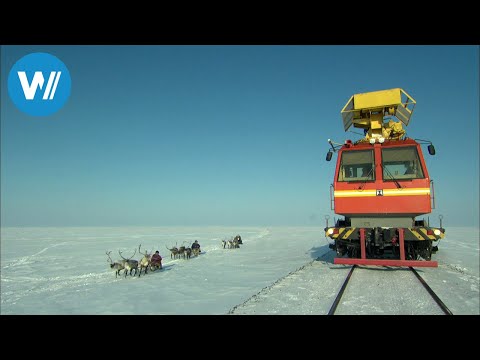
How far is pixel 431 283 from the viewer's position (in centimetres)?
673

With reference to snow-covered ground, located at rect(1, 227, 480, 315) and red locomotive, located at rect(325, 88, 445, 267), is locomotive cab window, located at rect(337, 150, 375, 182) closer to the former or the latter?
red locomotive, located at rect(325, 88, 445, 267)

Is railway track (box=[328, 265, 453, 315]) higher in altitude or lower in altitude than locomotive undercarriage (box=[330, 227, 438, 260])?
lower

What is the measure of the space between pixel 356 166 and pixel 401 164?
50.5 inches

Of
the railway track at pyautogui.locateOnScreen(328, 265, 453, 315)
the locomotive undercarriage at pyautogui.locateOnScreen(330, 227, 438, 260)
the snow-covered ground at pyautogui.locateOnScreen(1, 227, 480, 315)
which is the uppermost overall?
the locomotive undercarriage at pyautogui.locateOnScreen(330, 227, 438, 260)

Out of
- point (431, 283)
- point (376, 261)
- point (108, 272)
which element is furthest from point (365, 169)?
point (108, 272)

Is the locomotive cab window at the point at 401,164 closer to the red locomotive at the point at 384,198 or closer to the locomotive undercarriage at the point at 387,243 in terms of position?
the red locomotive at the point at 384,198

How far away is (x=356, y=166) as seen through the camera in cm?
929

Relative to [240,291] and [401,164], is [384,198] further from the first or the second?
[240,291]

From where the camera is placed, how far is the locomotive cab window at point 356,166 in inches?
359

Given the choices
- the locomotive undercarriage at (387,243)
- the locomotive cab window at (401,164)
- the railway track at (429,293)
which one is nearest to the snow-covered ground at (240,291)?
the railway track at (429,293)

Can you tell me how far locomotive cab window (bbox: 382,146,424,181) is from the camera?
862cm

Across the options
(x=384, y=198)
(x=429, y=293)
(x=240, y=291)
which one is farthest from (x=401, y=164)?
(x=240, y=291)

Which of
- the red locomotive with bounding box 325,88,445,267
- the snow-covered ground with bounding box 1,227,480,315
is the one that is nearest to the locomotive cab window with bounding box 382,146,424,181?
the red locomotive with bounding box 325,88,445,267
